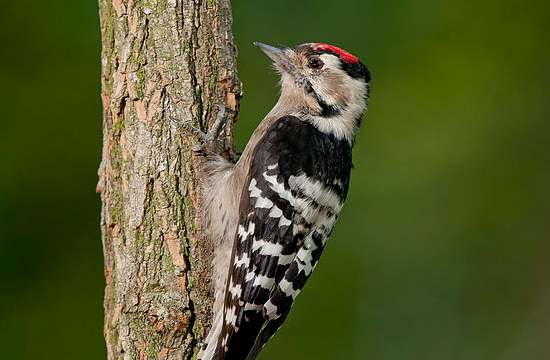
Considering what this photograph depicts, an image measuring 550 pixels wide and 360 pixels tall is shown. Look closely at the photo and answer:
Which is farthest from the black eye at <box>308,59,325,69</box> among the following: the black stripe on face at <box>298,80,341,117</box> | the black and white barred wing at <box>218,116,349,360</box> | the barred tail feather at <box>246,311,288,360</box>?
the barred tail feather at <box>246,311,288,360</box>

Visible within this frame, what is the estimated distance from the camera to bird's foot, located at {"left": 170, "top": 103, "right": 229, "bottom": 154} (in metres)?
3.04

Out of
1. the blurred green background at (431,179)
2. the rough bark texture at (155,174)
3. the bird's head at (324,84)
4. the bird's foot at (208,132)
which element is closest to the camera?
the rough bark texture at (155,174)

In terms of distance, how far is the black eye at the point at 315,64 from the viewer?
12.4 ft

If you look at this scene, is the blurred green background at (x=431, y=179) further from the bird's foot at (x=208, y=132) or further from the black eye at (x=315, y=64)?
the bird's foot at (x=208, y=132)

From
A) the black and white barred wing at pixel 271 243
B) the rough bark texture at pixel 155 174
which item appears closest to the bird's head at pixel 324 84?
the black and white barred wing at pixel 271 243

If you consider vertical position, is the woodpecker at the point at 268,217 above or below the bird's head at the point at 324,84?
below

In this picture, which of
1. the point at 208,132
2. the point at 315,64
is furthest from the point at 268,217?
the point at 315,64

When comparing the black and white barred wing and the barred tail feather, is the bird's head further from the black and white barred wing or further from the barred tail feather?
the barred tail feather

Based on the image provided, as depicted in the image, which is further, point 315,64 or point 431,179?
point 431,179

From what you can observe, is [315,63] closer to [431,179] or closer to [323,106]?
[323,106]

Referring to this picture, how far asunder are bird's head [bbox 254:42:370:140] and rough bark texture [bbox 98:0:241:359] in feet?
2.46

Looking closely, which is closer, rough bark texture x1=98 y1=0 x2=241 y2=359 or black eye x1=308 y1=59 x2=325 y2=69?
rough bark texture x1=98 y1=0 x2=241 y2=359

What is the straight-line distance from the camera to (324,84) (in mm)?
3750

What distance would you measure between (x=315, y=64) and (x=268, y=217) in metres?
1.11
